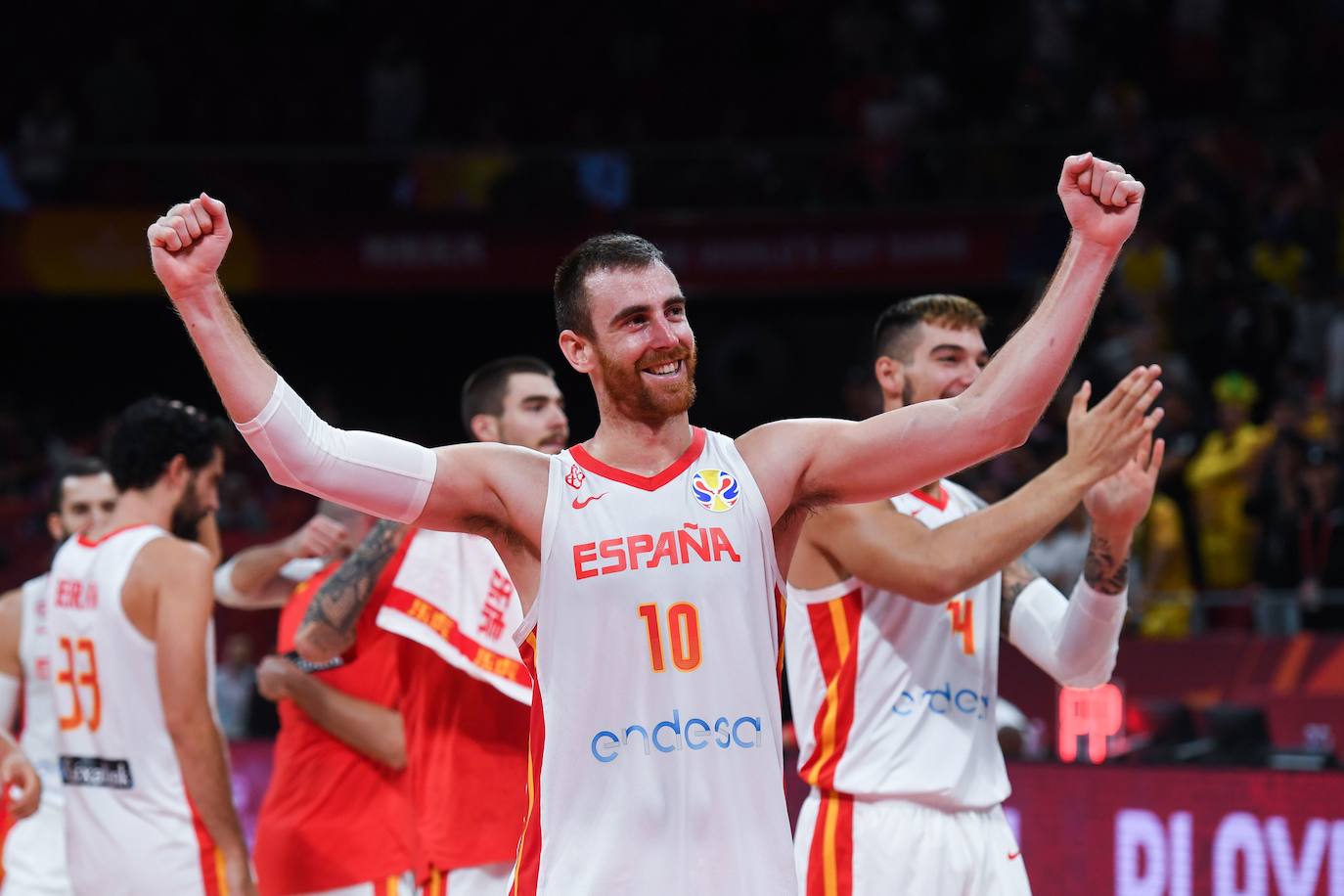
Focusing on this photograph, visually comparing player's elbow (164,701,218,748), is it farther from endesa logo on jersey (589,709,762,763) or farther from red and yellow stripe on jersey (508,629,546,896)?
endesa logo on jersey (589,709,762,763)

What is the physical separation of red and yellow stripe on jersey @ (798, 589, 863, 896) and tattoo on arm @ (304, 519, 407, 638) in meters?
1.41

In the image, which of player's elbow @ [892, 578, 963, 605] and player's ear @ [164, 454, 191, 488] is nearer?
player's elbow @ [892, 578, 963, 605]

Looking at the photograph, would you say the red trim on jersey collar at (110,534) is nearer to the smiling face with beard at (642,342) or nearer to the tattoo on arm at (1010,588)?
the smiling face with beard at (642,342)

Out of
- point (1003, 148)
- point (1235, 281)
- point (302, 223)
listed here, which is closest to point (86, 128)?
point (302, 223)

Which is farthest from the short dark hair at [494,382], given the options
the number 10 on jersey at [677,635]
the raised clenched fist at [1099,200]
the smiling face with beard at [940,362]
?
the raised clenched fist at [1099,200]

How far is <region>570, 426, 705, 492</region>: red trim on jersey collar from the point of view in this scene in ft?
12.2

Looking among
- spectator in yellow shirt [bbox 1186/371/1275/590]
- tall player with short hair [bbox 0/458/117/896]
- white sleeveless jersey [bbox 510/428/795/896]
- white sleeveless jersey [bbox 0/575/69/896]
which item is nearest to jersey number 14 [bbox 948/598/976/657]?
white sleeveless jersey [bbox 510/428/795/896]

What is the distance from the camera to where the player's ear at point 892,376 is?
5473 mm

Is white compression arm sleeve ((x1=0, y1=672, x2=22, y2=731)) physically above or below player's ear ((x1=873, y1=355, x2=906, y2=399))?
below

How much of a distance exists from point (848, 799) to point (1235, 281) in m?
11.0

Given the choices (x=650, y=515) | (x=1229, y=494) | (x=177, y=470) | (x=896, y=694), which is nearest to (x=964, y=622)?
(x=896, y=694)

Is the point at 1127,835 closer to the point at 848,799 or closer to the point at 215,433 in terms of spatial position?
the point at 848,799

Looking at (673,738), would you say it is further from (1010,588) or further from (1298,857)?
(1298,857)

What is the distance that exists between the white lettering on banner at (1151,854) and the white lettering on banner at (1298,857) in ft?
1.20
